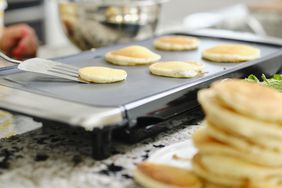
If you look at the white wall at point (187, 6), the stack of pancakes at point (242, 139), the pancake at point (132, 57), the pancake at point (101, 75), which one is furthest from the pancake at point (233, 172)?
the white wall at point (187, 6)

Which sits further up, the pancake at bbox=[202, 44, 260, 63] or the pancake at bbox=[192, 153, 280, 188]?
the pancake at bbox=[202, 44, 260, 63]

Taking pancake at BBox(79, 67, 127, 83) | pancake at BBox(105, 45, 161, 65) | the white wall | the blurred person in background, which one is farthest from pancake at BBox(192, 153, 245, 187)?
the white wall

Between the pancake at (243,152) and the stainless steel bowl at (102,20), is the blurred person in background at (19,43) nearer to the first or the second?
the stainless steel bowl at (102,20)

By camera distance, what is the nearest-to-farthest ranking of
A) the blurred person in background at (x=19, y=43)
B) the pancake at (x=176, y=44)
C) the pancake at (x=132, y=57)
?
the pancake at (x=132, y=57) < the pancake at (x=176, y=44) < the blurred person in background at (x=19, y=43)

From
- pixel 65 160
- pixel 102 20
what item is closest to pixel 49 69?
pixel 65 160

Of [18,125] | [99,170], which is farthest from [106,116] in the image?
[18,125]

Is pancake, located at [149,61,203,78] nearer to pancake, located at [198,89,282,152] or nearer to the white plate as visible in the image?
the white plate

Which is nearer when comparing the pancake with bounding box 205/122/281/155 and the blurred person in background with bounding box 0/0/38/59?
the pancake with bounding box 205/122/281/155

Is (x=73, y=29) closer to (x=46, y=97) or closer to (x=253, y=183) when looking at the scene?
(x=46, y=97)

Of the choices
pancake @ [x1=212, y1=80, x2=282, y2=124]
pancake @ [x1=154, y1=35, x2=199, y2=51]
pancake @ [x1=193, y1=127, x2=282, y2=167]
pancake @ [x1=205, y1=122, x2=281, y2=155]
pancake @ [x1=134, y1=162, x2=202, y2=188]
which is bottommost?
pancake @ [x1=134, y1=162, x2=202, y2=188]
